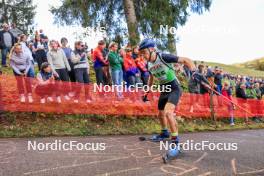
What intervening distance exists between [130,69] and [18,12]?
24.9 meters

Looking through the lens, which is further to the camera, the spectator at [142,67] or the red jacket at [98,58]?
the spectator at [142,67]

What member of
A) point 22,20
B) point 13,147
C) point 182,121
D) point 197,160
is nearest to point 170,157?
point 197,160

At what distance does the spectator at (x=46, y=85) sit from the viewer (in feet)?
31.6

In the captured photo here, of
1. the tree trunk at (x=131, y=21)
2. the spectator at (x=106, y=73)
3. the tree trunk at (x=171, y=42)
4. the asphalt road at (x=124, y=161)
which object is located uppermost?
the tree trunk at (x=131, y=21)

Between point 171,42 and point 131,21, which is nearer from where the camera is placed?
point 131,21

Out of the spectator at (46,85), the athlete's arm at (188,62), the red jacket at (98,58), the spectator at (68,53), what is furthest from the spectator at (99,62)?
the athlete's arm at (188,62)

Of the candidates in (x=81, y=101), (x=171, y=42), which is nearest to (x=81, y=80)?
(x=81, y=101)

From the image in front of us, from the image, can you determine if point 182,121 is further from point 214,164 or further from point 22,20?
point 22,20

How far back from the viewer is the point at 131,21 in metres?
15.9

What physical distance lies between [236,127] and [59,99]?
23.5 feet

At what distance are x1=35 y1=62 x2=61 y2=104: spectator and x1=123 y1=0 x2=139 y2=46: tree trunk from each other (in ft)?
19.4

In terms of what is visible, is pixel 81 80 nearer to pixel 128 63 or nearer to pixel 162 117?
pixel 128 63

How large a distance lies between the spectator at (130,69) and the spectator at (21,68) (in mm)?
3129

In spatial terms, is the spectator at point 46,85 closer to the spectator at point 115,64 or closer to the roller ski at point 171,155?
the spectator at point 115,64
